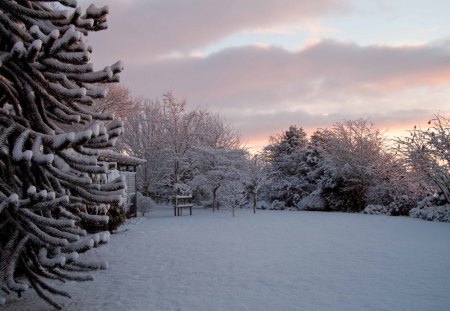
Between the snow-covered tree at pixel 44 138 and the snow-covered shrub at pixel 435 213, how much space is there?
17259mm

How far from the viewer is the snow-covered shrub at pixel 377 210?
22219mm

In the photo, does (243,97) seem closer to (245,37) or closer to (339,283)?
(245,37)

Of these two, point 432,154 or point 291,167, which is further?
point 291,167

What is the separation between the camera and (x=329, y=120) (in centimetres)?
3023

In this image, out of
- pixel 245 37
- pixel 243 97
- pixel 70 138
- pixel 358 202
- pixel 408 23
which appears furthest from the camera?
pixel 358 202

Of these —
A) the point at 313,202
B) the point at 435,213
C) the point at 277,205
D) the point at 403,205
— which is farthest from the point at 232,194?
the point at 435,213

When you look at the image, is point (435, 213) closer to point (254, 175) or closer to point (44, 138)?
point (254, 175)

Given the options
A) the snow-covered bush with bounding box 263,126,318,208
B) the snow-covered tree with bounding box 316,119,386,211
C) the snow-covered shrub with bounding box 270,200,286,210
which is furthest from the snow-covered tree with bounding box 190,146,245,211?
the snow-covered tree with bounding box 316,119,386,211

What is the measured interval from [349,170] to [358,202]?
2.18 meters

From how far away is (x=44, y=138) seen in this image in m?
4.01

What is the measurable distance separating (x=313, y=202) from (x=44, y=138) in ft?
82.1

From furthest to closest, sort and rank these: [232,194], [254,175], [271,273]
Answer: [254,175] → [232,194] → [271,273]

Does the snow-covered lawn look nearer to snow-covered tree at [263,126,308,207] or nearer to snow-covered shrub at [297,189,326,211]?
snow-covered shrub at [297,189,326,211]

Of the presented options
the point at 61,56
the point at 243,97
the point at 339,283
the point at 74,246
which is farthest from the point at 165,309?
the point at 243,97
